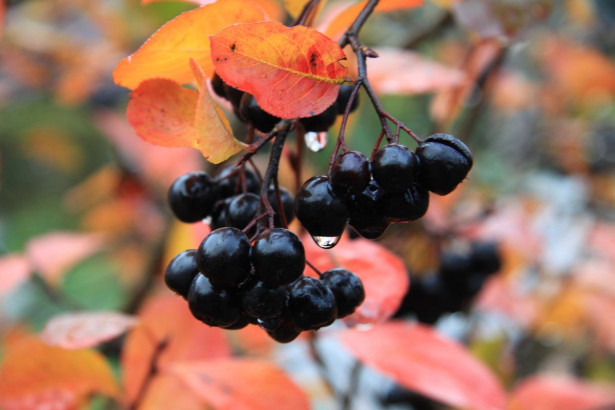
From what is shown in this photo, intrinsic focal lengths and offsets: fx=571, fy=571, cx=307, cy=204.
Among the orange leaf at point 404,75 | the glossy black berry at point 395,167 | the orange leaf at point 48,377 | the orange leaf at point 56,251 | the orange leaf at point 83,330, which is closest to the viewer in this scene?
the glossy black berry at point 395,167

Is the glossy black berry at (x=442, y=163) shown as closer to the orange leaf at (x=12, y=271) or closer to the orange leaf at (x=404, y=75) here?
the orange leaf at (x=404, y=75)

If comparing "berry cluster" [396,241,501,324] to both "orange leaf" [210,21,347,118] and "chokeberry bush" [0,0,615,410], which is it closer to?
"chokeberry bush" [0,0,615,410]

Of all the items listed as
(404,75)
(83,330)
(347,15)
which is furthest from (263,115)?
(404,75)

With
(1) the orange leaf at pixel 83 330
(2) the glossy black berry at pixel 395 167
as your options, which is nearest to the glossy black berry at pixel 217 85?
(2) the glossy black berry at pixel 395 167

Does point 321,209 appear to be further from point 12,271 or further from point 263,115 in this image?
point 12,271

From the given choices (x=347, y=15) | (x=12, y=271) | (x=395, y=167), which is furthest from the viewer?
(x=12, y=271)

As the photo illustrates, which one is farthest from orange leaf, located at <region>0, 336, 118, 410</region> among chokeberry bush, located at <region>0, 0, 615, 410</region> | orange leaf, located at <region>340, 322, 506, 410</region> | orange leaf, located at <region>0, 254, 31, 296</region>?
orange leaf, located at <region>340, 322, 506, 410</region>

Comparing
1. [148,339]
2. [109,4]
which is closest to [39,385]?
[148,339]
